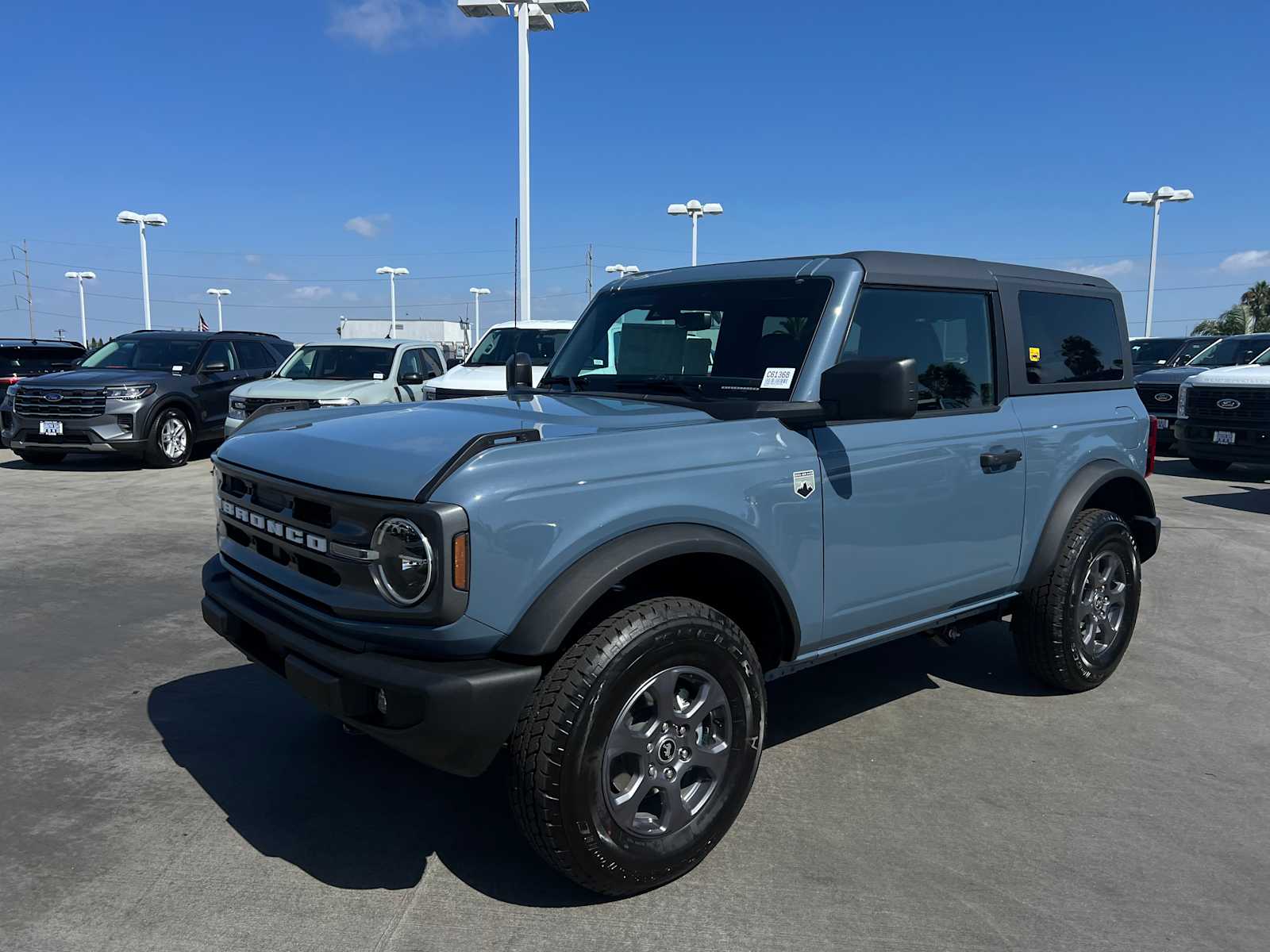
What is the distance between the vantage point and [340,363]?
12867mm

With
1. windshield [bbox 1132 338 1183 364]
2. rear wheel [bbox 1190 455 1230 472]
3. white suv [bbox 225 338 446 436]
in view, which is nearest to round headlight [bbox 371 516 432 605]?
white suv [bbox 225 338 446 436]

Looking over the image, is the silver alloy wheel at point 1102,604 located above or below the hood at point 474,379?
below

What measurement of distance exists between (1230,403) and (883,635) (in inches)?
411

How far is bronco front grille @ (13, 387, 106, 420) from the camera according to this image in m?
12.5

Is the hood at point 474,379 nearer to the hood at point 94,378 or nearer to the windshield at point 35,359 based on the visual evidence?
the hood at point 94,378

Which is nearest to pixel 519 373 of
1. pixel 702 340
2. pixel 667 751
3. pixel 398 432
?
pixel 702 340

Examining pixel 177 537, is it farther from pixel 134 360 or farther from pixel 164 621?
pixel 134 360

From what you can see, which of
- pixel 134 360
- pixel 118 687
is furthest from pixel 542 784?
pixel 134 360

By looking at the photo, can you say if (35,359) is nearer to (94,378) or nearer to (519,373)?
(94,378)

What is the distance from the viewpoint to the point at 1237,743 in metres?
4.20

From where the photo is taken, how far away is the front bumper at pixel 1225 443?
11.7 m

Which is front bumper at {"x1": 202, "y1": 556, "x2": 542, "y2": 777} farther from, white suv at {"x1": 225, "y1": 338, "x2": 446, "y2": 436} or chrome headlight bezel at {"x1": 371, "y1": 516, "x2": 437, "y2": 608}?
white suv at {"x1": 225, "y1": 338, "x2": 446, "y2": 436}

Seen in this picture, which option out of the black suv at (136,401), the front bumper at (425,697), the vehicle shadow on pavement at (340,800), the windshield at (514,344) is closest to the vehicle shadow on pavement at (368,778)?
the vehicle shadow on pavement at (340,800)

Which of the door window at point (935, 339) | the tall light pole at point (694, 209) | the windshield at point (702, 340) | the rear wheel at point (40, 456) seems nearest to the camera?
the windshield at point (702, 340)
